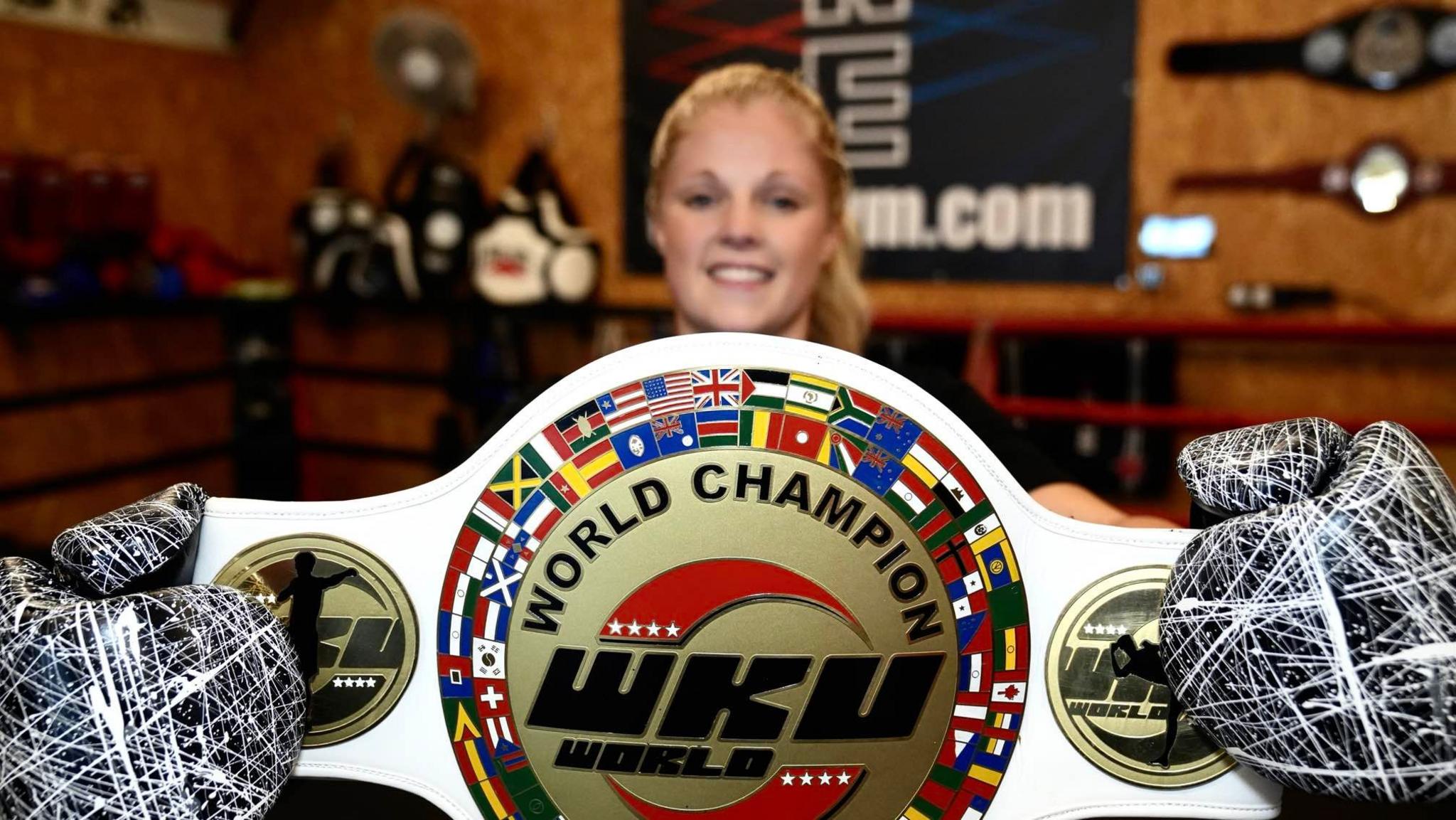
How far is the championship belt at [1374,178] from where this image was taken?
2.38 m

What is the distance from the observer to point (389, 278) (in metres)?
3.29

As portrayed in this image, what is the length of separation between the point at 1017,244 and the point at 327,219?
2.35m

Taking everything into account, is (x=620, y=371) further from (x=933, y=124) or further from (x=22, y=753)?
(x=933, y=124)

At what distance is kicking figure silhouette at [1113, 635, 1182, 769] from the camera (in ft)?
2.19

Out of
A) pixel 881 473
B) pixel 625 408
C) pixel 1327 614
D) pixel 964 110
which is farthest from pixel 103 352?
pixel 1327 614

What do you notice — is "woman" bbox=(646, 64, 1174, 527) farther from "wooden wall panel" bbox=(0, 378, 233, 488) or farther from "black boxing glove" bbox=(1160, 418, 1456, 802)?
"wooden wall panel" bbox=(0, 378, 233, 488)

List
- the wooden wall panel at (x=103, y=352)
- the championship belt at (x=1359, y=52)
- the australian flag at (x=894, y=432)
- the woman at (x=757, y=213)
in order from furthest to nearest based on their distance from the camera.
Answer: the wooden wall panel at (x=103, y=352), the championship belt at (x=1359, y=52), the woman at (x=757, y=213), the australian flag at (x=894, y=432)

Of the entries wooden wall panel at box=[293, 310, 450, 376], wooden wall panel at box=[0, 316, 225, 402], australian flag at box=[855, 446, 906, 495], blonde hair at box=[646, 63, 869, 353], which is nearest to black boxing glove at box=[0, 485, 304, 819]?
australian flag at box=[855, 446, 906, 495]

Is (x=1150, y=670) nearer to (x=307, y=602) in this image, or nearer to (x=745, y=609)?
(x=745, y=609)

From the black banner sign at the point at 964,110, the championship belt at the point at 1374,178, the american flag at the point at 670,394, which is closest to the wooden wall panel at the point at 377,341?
the black banner sign at the point at 964,110

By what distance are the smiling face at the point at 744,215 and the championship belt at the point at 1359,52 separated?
1.95 meters

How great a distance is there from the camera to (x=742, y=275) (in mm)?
1115

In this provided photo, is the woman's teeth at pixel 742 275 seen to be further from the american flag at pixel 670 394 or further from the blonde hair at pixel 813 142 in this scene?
the american flag at pixel 670 394

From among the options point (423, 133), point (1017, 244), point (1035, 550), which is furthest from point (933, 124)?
point (1035, 550)
